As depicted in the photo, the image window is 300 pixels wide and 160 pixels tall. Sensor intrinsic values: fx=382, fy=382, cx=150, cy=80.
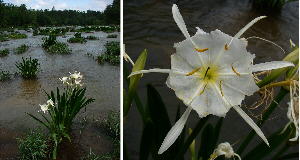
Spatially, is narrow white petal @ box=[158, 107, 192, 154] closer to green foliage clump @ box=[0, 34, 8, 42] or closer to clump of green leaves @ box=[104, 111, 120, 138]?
clump of green leaves @ box=[104, 111, 120, 138]

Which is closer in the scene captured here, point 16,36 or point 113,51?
point 113,51

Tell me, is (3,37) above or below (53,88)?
above

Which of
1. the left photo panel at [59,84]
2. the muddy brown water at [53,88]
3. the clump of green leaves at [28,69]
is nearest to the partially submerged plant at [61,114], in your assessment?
the left photo panel at [59,84]

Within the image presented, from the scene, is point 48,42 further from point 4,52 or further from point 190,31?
point 190,31

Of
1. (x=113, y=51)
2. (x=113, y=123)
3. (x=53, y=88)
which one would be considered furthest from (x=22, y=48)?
(x=113, y=123)

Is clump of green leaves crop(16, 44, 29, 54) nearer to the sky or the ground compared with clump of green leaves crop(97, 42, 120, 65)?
nearer to the ground

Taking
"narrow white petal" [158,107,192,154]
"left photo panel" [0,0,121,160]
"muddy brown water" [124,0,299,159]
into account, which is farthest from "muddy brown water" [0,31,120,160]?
"narrow white petal" [158,107,192,154]
